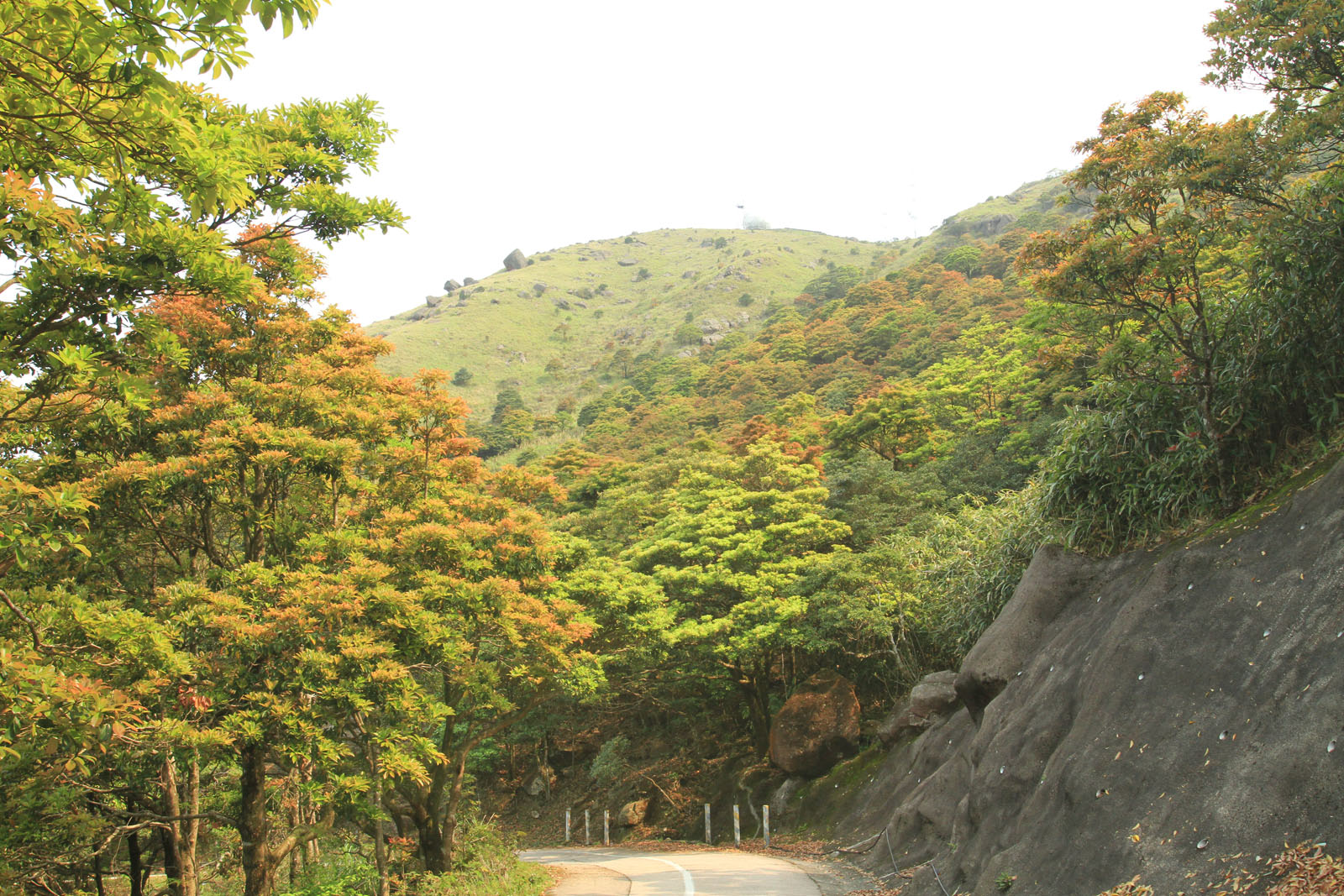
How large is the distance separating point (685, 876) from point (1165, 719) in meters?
8.24

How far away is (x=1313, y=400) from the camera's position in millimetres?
7547

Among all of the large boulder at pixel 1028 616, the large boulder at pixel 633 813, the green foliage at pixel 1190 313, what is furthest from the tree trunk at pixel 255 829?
the large boulder at pixel 633 813

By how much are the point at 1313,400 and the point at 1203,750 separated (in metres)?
4.17

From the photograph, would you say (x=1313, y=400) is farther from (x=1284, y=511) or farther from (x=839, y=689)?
(x=839, y=689)

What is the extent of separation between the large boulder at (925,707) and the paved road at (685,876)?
337 cm

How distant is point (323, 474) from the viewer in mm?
10758

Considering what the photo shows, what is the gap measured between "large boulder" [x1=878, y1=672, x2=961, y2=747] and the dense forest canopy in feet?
3.83

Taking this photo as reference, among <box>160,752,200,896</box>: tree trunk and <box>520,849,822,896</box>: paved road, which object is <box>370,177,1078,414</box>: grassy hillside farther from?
<box>160,752,200,896</box>: tree trunk

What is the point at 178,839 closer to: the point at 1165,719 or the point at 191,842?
the point at 191,842

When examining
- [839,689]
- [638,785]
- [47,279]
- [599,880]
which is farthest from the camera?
[638,785]

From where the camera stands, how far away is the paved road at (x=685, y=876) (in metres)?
10.4

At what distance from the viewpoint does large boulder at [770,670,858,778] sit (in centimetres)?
1705

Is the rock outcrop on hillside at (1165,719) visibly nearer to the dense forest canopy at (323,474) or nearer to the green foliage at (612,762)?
the dense forest canopy at (323,474)

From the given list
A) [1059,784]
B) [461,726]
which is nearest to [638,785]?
[461,726]
